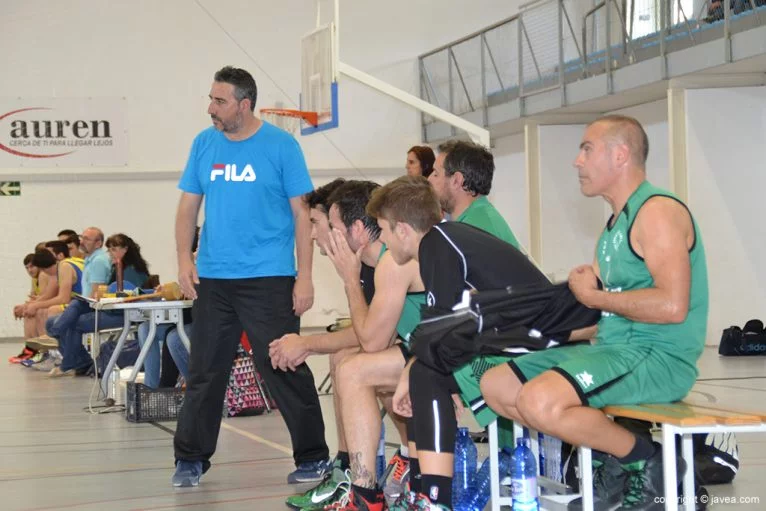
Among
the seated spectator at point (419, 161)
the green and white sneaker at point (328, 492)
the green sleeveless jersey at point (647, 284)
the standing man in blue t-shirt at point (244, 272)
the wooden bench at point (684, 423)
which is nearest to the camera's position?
the wooden bench at point (684, 423)

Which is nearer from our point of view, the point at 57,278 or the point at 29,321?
the point at 57,278

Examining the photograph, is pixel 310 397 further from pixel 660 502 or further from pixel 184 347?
pixel 184 347

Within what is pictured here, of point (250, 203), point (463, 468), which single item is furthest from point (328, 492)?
point (250, 203)

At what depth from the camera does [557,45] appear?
44.7 ft

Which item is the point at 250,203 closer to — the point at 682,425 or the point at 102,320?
the point at 682,425

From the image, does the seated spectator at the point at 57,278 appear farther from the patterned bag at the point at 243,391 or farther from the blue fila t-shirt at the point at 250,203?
the blue fila t-shirt at the point at 250,203

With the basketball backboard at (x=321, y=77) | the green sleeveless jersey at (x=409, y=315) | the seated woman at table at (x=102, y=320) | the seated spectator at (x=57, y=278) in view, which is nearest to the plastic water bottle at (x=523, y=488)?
the green sleeveless jersey at (x=409, y=315)

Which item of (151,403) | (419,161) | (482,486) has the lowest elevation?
(151,403)

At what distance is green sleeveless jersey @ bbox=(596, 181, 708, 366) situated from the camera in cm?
318

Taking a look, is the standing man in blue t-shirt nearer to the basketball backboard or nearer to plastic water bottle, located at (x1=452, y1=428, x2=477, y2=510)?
plastic water bottle, located at (x1=452, y1=428, x2=477, y2=510)

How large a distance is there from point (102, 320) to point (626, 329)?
720 centimetres

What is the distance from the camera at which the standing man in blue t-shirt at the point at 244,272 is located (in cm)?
470

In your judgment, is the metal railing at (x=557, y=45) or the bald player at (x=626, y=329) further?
the metal railing at (x=557, y=45)

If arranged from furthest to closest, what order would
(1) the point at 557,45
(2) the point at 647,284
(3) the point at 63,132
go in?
1. (3) the point at 63,132
2. (1) the point at 557,45
3. (2) the point at 647,284
